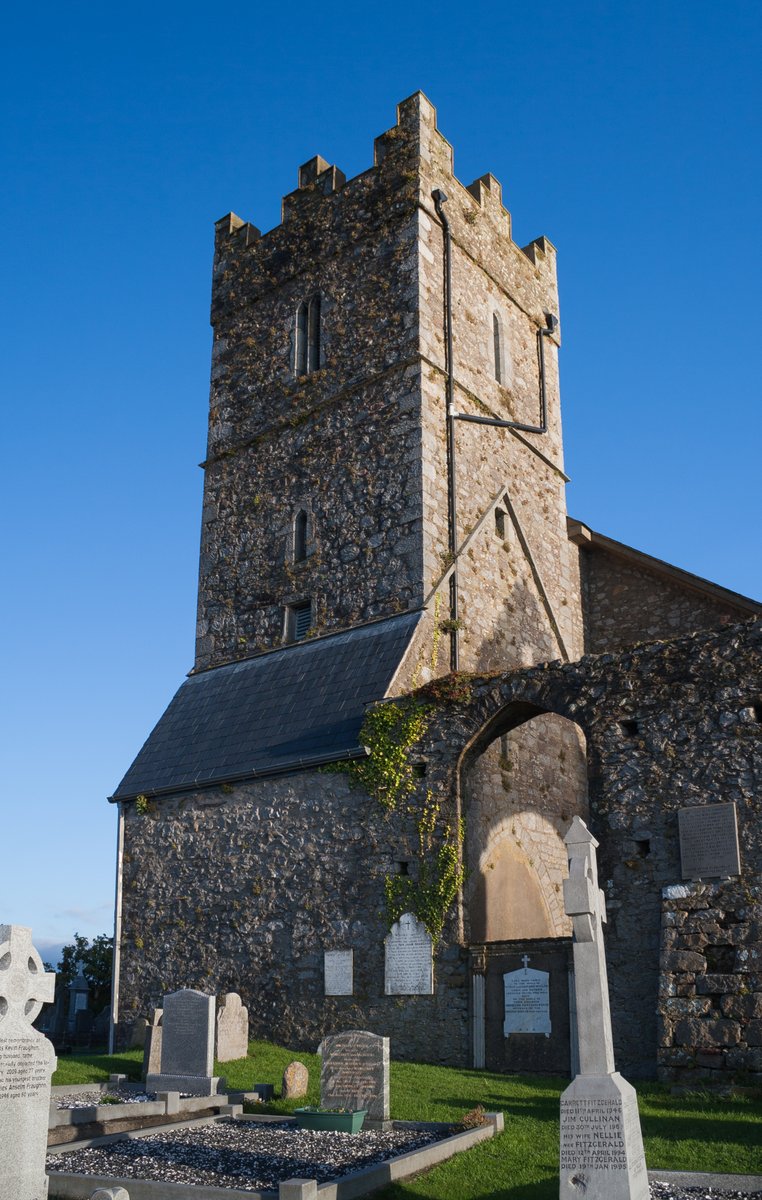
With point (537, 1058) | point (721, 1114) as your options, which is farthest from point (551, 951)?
point (721, 1114)

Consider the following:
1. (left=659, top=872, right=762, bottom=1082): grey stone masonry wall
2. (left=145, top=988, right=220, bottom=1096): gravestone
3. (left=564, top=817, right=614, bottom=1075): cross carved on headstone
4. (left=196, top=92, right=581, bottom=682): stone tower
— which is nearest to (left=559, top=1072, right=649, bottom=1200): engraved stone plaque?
(left=564, top=817, right=614, bottom=1075): cross carved on headstone

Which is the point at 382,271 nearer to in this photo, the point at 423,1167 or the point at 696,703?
the point at 696,703

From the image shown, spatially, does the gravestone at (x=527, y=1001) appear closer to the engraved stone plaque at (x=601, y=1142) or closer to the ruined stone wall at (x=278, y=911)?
the ruined stone wall at (x=278, y=911)

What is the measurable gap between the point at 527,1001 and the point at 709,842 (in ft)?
9.70

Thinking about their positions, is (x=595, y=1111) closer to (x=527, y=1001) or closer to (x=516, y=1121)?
(x=516, y=1121)

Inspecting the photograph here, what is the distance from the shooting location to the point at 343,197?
2194cm

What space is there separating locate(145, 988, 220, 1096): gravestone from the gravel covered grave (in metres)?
2.30

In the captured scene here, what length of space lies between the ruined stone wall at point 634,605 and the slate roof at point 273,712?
19.8 ft

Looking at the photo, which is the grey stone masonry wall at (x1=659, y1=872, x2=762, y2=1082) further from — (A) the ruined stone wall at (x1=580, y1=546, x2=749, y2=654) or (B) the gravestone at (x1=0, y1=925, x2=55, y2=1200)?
(A) the ruined stone wall at (x1=580, y1=546, x2=749, y2=654)

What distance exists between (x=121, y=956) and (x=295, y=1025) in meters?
4.16

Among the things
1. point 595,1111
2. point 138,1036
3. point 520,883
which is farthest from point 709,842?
point 138,1036

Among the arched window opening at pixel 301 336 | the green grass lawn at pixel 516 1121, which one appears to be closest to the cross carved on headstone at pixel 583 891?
the green grass lawn at pixel 516 1121

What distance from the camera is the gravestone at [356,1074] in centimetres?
1052

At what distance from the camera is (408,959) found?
14.5 meters
